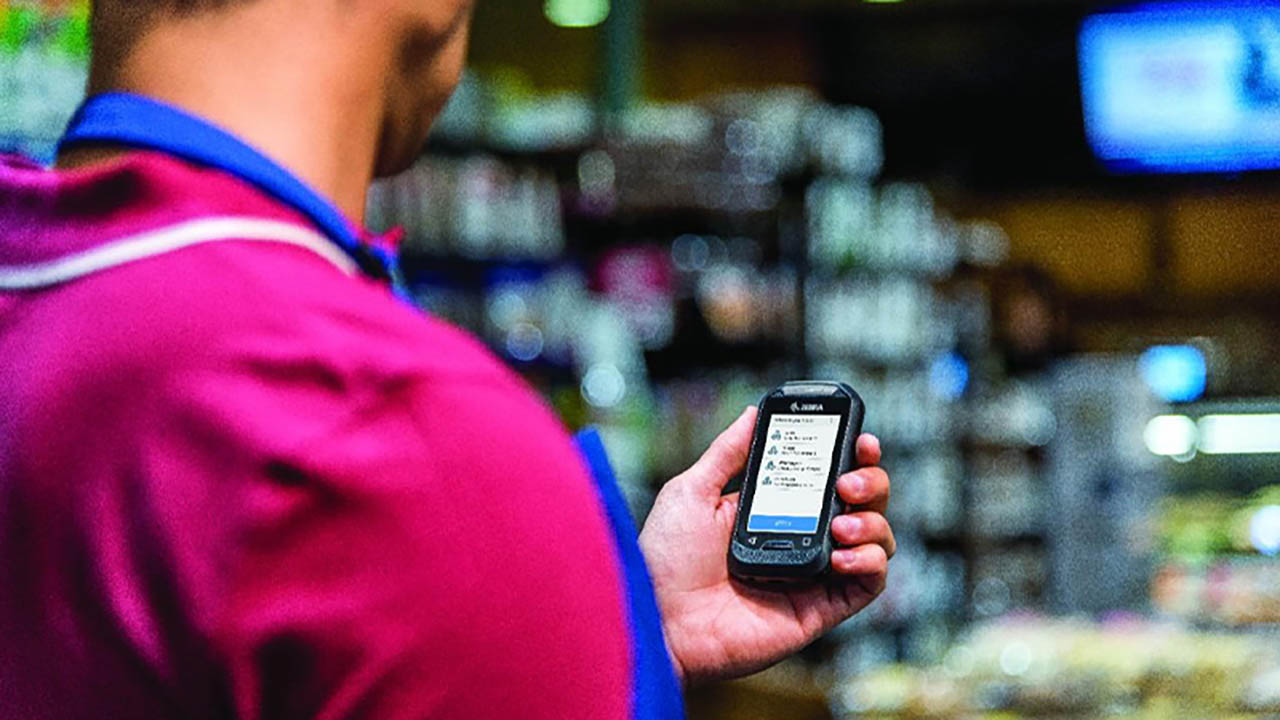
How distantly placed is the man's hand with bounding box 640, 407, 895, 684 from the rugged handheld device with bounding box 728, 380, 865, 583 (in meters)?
0.02

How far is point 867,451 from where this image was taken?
1.38m

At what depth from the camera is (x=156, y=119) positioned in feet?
2.65

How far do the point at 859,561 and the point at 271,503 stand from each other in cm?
66

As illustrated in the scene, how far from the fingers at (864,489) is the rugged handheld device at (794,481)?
11 mm

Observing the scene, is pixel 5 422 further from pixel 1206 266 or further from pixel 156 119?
pixel 1206 266

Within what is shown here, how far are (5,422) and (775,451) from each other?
0.74 meters

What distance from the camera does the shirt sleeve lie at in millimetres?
703

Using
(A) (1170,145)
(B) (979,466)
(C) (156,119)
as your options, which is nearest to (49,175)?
(C) (156,119)

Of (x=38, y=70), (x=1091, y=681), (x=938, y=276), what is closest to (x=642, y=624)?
(x=1091, y=681)

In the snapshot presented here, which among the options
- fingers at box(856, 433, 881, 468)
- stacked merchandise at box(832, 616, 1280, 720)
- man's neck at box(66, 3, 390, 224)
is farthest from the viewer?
stacked merchandise at box(832, 616, 1280, 720)

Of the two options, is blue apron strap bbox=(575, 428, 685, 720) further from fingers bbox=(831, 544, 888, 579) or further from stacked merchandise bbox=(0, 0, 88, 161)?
stacked merchandise bbox=(0, 0, 88, 161)

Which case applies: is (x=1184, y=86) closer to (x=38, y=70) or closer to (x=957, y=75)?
(x=957, y=75)

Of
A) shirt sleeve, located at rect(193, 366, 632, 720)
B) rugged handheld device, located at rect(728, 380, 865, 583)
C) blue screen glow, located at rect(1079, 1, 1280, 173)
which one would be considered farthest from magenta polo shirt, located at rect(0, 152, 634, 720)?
blue screen glow, located at rect(1079, 1, 1280, 173)

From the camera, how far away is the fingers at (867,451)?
1.37m
